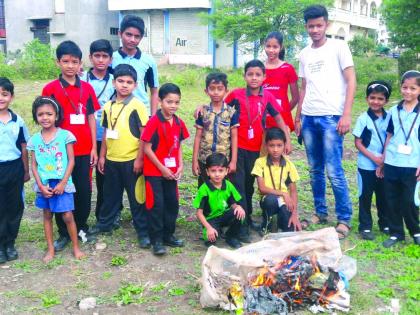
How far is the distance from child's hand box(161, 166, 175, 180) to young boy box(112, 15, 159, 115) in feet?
2.49

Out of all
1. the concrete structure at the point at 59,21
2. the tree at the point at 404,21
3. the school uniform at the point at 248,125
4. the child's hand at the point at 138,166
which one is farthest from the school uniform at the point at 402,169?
the concrete structure at the point at 59,21

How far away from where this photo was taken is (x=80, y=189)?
4125 mm

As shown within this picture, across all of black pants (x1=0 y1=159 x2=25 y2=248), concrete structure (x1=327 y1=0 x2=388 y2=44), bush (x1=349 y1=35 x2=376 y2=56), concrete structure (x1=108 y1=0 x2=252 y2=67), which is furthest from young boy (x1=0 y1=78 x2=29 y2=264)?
concrete structure (x1=327 y1=0 x2=388 y2=44)

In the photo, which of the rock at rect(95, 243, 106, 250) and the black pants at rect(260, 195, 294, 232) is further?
the black pants at rect(260, 195, 294, 232)

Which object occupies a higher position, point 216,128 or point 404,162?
point 216,128

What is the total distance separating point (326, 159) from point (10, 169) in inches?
117

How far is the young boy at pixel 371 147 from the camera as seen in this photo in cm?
427

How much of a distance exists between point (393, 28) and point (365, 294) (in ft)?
39.3

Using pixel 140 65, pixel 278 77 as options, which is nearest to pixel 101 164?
pixel 140 65

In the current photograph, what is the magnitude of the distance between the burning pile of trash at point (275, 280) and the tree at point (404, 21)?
37.7 ft

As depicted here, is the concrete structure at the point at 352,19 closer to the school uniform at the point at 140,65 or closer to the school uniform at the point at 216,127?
the school uniform at the point at 140,65

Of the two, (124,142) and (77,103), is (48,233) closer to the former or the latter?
(124,142)

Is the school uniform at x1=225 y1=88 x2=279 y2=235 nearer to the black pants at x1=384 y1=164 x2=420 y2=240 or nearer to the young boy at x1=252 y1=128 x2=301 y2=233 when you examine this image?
the young boy at x1=252 y1=128 x2=301 y2=233

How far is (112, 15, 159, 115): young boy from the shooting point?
433 cm
